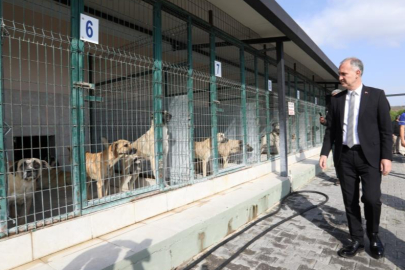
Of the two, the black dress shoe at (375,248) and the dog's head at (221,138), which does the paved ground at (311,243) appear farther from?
the dog's head at (221,138)

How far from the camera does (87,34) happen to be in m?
2.82

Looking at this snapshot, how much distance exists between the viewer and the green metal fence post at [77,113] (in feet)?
8.89

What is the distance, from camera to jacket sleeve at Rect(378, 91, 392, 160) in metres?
2.82

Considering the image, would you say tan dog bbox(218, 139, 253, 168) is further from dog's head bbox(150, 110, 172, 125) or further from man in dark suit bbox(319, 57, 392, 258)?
man in dark suit bbox(319, 57, 392, 258)

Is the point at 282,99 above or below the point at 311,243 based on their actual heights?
above

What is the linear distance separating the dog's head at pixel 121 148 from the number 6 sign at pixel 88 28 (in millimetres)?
1634

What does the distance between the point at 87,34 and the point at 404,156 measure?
13325 millimetres

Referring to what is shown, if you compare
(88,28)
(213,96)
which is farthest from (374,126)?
(88,28)

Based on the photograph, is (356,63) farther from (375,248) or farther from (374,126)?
(375,248)

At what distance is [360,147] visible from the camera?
9.66ft

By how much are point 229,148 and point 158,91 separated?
2454 millimetres

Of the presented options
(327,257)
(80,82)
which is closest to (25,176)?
(80,82)

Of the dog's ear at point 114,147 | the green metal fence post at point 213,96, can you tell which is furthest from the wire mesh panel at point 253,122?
the dog's ear at point 114,147

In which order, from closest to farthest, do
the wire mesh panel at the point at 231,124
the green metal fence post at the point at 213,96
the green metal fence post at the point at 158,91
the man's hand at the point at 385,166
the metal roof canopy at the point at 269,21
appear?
the man's hand at the point at 385,166 < the green metal fence post at the point at 158,91 < the metal roof canopy at the point at 269,21 < the green metal fence post at the point at 213,96 < the wire mesh panel at the point at 231,124
